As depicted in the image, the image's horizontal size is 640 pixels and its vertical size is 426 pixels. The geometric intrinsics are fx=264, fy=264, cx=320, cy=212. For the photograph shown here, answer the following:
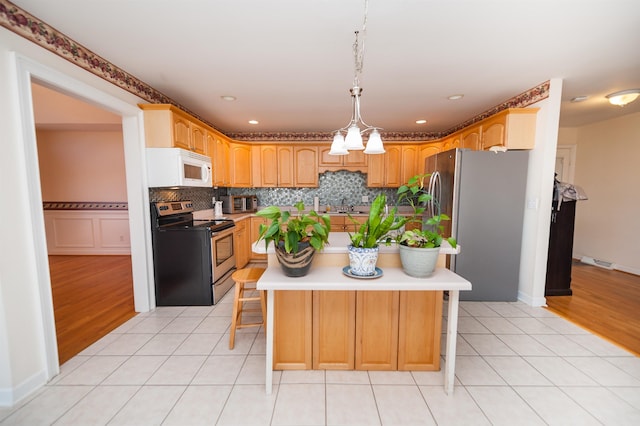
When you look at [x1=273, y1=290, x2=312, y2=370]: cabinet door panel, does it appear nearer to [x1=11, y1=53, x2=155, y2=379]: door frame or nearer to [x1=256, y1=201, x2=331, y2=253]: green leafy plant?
[x1=256, y1=201, x2=331, y2=253]: green leafy plant

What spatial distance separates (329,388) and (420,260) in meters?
1.03

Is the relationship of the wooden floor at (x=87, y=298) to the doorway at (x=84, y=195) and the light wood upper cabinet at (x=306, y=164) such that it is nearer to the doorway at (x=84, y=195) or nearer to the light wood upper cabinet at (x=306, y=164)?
the doorway at (x=84, y=195)

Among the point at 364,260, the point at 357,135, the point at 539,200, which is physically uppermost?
the point at 357,135

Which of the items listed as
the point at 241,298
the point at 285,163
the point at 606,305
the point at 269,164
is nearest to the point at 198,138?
the point at 269,164

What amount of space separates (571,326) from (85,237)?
727 cm

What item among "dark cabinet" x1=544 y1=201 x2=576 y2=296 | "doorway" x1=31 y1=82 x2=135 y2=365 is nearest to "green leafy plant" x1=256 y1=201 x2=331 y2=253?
"dark cabinet" x1=544 y1=201 x2=576 y2=296

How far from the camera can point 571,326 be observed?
2506mm

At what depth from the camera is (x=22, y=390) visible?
1.63m

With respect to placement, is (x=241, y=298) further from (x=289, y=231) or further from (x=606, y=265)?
(x=606, y=265)

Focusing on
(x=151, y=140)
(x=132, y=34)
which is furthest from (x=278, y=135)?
(x=132, y=34)

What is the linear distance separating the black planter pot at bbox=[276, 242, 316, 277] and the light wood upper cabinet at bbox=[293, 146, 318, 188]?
3.42 metres

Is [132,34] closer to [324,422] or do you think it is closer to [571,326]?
[324,422]

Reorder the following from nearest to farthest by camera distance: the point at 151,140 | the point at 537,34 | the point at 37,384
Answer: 1. the point at 37,384
2. the point at 537,34
3. the point at 151,140

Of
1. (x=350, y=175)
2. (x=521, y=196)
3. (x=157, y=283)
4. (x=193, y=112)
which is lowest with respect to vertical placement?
(x=157, y=283)
